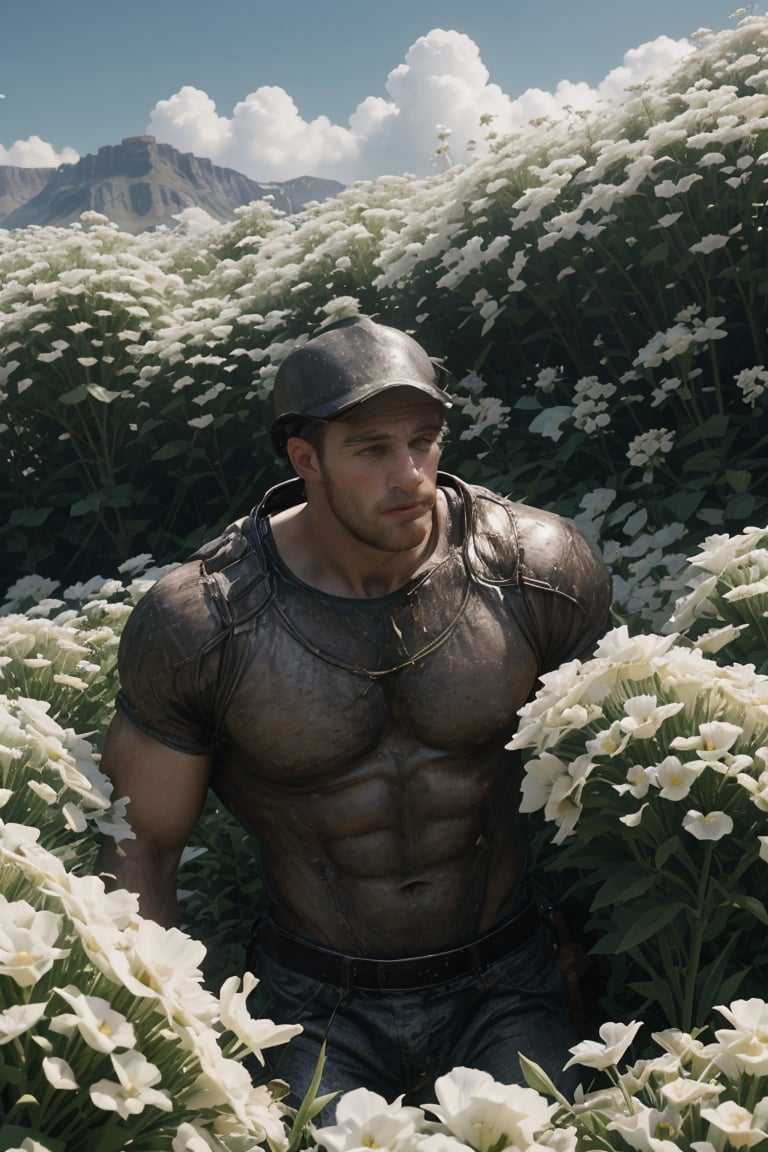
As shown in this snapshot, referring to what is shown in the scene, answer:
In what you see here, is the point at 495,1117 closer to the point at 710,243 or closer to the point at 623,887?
the point at 623,887

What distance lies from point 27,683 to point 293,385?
A: 3.43ft

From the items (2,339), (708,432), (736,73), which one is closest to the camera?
(708,432)

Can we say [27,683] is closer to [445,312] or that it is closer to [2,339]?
[445,312]

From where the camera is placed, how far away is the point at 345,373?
2377 mm

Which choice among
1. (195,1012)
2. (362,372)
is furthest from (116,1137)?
(362,372)

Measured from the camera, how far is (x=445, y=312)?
15.6ft

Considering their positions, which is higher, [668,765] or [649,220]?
[649,220]

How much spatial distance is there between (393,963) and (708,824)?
980 mm

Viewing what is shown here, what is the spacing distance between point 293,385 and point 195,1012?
1305mm

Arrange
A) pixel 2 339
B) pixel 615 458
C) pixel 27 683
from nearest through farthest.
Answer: pixel 27 683 < pixel 615 458 < pixel 2 339

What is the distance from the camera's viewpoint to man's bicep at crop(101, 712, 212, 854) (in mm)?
2549

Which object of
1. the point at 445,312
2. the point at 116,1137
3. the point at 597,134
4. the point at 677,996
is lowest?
the point at 677,996

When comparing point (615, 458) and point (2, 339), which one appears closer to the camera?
point (615, 458)

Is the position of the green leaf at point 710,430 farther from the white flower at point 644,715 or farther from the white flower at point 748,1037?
the white flower at point 748,1037
